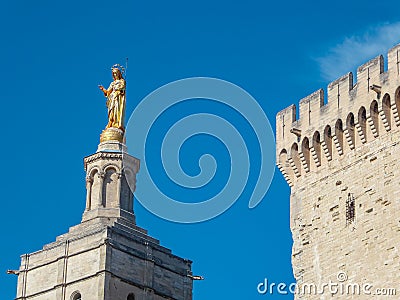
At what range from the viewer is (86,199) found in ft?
215

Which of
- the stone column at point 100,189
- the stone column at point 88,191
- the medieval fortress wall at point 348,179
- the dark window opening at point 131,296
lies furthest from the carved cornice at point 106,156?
the medieval fortress wall at point 348,179

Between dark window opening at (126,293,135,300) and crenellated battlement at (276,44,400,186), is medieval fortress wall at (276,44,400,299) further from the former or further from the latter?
dark window opening at (126,293,135,300)

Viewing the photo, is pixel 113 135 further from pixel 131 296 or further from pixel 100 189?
pixel 131 296

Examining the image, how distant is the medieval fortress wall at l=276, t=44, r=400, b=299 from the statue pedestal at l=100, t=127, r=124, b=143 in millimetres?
17890

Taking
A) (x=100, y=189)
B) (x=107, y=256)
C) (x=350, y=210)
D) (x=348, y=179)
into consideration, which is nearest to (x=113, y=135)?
(x=100, y=189)

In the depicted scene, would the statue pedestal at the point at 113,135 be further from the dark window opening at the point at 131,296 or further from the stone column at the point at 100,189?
the dark window opening at the point at 131,296

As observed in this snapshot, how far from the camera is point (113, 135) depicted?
218ft

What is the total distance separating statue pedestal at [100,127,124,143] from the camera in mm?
66438

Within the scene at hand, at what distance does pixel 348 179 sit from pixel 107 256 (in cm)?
1811

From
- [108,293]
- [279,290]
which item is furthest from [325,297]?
[108,293]

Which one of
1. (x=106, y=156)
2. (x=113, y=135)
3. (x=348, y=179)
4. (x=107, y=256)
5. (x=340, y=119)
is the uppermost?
(x=113, y=135)

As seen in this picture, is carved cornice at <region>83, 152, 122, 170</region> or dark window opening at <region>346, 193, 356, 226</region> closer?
dark window opening at <region>346, 193, 356, 226</region>

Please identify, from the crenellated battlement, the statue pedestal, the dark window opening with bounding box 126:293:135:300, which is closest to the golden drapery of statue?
the statue pedestal

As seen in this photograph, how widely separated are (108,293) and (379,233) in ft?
64.8
